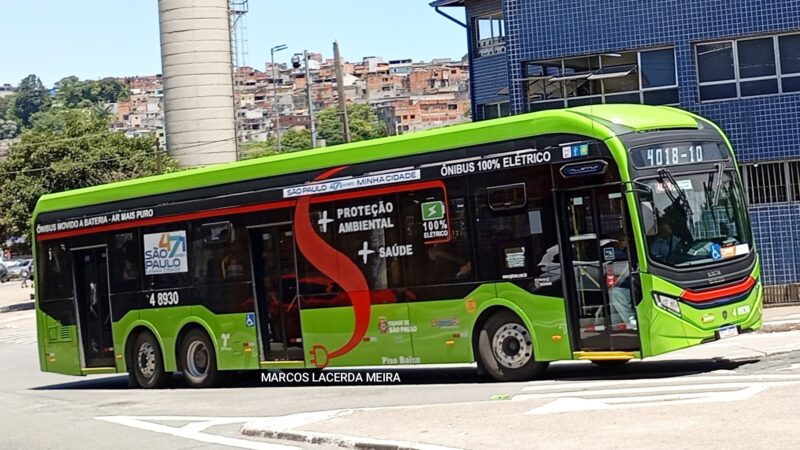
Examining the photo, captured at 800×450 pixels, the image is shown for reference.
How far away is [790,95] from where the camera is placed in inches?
1061

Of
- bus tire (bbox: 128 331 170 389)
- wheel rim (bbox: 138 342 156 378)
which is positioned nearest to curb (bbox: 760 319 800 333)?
bus tire (bbox: 128 331 170 389)

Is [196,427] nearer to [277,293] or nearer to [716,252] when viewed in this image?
[277,293]

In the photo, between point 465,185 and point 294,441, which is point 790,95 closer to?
point 465,185

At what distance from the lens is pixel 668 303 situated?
1488cm

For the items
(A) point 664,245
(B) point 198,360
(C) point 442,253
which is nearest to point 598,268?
(A) point 664,245

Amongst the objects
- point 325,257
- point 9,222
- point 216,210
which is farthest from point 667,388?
point 9,222

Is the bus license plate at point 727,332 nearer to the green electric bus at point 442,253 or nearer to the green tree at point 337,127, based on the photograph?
the green electric bus at point 442,253

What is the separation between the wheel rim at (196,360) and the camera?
20.9 metres

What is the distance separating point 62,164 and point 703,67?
44.7 m

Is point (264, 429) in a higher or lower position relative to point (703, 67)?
lower

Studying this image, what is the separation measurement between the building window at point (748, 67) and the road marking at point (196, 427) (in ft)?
53.1

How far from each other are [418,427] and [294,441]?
1434mm

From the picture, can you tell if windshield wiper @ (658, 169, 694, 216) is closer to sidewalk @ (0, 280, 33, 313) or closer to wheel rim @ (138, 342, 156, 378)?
wheel rim @ (138, 342, 156, 378)

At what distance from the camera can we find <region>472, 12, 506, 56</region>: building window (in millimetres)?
37750
